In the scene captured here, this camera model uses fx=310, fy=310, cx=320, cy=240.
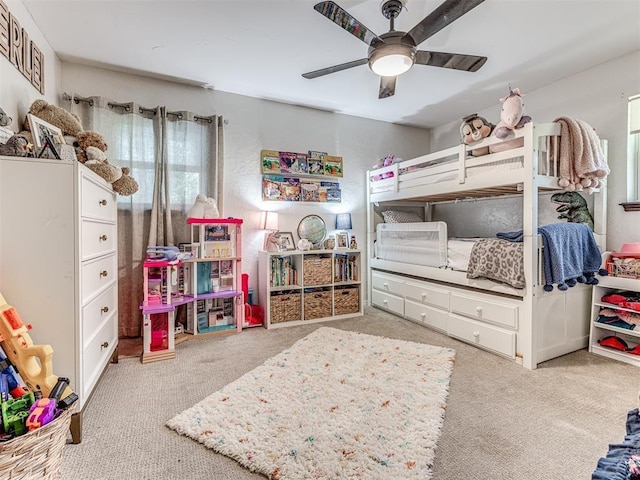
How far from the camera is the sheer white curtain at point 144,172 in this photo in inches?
111

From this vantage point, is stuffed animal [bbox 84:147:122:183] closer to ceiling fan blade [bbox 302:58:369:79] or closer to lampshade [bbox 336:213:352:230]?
ceiling fan blade [bbox 302:58:369:79]

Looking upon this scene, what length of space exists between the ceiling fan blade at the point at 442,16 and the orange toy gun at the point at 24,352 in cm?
235

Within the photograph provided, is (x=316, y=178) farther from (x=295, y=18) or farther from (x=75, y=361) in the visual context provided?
(x=75, y=361)

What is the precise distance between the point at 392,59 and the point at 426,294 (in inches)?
86.1

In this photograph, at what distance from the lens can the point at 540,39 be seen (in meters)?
2.39

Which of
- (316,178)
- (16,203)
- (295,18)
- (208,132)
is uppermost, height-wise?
(295,18)

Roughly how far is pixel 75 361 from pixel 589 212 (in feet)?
12.6

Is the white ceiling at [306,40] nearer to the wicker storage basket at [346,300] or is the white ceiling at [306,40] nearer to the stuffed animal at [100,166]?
the stuffed animal at [100,166]

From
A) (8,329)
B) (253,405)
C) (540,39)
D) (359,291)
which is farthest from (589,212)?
(8,329)

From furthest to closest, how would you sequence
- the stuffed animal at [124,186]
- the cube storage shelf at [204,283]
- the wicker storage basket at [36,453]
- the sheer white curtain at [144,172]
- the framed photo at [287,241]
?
the framed photo at [287,241] < the sheer white curtain at [144,172] < the cube storage shelf at [204,283] < the stuffed animal at [124,186] < the wicker storage basket at [36,453]

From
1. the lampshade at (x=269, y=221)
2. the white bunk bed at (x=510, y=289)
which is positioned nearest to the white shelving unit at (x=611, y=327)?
the white bunk bed at (x=510, y=289)

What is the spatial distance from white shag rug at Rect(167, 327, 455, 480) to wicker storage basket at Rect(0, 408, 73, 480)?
1.73 ft

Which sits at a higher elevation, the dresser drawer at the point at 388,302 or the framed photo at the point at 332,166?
the framed photo at the point at 332,166

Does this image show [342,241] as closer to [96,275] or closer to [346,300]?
[346,300]
